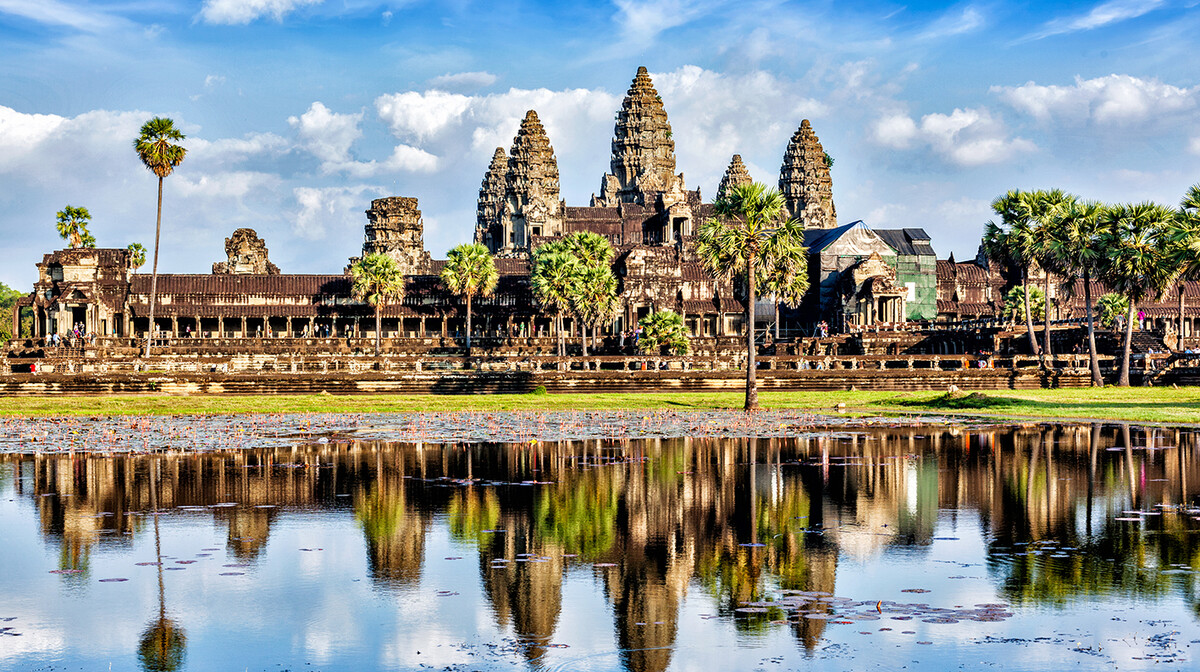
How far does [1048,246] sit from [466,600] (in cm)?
6390

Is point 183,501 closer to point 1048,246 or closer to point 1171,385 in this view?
point 1171,385

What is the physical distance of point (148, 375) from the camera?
55156mm

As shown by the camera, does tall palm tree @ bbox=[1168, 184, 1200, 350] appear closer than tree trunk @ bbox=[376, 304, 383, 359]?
Yes

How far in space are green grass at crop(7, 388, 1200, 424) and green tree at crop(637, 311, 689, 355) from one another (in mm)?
28615

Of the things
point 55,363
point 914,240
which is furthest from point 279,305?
point 914,240

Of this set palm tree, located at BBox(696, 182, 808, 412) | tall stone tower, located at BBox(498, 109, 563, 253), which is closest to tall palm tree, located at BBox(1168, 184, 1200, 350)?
palm tree, located at BBox(696, 182, 808, 412)

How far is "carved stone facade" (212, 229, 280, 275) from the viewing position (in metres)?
138

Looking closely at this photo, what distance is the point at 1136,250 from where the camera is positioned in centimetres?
6462

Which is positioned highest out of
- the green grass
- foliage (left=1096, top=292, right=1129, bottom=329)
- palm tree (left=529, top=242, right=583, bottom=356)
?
palm tree (left=529, top=242, right=583, bottom=356)

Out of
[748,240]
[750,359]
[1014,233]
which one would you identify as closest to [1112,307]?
[1014,233]

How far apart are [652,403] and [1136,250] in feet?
104

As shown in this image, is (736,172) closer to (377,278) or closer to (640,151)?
(640,151)

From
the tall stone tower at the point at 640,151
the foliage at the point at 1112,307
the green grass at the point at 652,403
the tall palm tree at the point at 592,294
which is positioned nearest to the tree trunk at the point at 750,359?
the green grass at the point at 652,403

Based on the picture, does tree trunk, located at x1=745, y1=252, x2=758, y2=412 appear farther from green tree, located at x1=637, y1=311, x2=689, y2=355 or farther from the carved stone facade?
the carved stone facade
